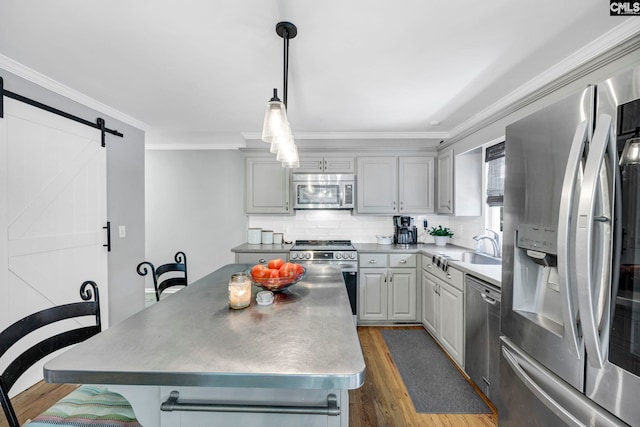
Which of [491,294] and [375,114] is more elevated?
[375,114]

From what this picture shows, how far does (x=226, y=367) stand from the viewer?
0.82 m

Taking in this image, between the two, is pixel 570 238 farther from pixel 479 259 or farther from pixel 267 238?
pixel 267 238

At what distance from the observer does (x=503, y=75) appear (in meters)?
2.10

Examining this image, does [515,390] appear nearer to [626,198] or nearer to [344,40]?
[626,198]

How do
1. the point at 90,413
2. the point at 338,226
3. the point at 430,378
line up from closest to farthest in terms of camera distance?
the point at 90,413 → the point at 430,378 → the point at 338,226

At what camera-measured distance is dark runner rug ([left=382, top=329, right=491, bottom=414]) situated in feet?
6.56

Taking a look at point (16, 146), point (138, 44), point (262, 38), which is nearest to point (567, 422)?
point (262, 38)

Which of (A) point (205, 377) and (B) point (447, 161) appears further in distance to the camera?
(B) point (447, 161)

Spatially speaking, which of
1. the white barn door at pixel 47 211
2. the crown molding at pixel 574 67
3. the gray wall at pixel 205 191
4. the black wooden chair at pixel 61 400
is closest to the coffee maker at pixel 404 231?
the crown molding at pixel 574 67

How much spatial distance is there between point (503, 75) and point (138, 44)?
2550mm

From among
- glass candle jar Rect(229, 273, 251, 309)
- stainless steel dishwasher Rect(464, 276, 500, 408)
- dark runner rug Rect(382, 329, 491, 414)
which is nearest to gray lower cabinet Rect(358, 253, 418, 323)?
dark runner rug Rect(382, 329, 491, 414)

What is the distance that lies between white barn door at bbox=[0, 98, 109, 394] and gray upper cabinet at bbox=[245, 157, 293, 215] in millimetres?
1560

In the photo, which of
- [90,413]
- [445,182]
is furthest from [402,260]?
[90,413]

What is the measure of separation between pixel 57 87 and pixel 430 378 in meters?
3.98
